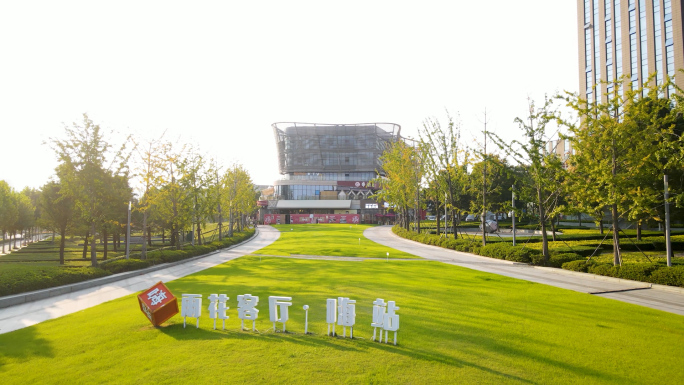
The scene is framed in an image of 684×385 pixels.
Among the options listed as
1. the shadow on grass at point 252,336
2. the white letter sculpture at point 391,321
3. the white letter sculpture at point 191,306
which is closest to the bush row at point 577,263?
the white letter sculpture at point 391,321

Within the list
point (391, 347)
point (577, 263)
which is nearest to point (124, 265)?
point (391, 347)

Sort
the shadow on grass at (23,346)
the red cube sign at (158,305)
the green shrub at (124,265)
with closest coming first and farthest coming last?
the shadow on grass at (23,346) → the red cube sign at (158,305) → the green shrub at (124,265)

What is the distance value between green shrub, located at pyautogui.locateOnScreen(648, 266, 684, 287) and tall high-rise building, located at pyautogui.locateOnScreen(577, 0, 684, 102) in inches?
1591

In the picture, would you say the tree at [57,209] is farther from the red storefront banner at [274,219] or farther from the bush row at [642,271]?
the red storefront banner at [274,219]

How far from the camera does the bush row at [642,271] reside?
15023mm

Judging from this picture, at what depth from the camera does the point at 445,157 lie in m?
35.3

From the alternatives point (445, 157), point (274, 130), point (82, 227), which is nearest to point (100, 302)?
point (82, 227)

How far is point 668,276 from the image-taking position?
49.8 ft

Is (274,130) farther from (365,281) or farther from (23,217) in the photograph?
(365,281)

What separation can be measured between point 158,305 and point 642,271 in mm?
17916

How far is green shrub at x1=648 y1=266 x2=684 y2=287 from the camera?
14820mm

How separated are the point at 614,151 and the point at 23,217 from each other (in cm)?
5775

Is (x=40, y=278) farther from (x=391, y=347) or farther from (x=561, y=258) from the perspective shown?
(x=561, y=258)

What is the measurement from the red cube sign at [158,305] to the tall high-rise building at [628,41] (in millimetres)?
54280
